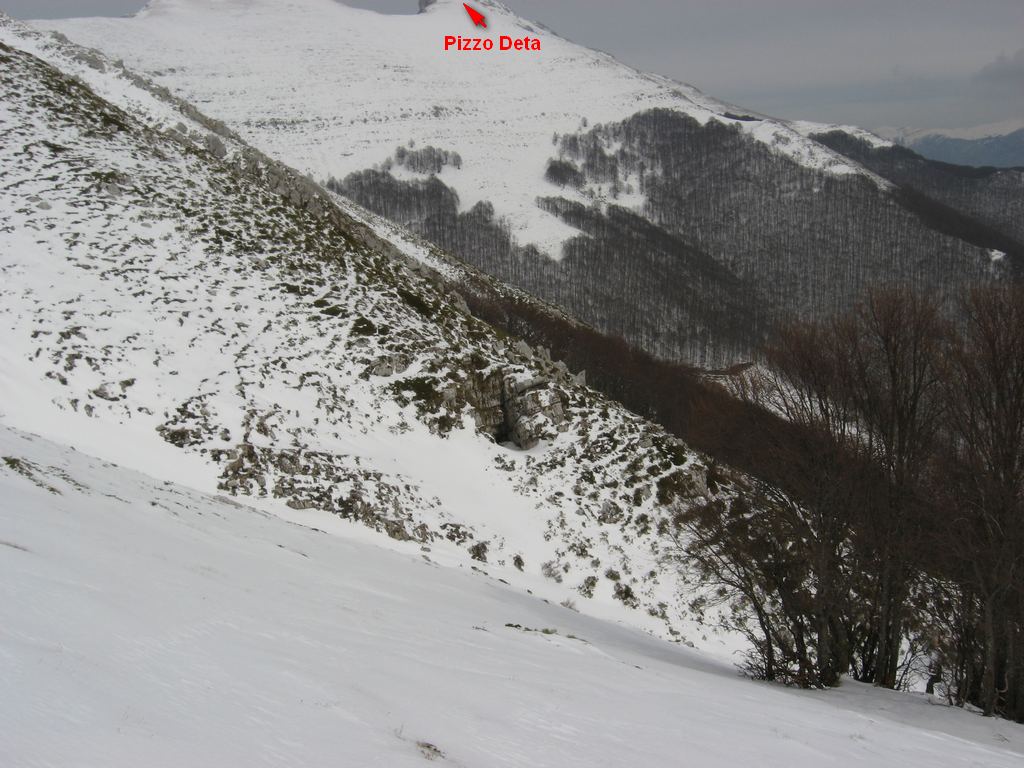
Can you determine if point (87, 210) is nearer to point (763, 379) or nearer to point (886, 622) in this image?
point (763, 379)

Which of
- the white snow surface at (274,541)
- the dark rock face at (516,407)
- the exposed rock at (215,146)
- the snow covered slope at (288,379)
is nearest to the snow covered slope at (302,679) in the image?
the white snow surface at (274,541)

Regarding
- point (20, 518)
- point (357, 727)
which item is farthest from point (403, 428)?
point (357, 727)

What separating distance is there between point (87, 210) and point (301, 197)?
56.3 ft

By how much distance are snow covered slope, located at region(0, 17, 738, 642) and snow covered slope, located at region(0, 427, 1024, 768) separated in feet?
20.7

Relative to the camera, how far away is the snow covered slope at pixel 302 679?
371cm

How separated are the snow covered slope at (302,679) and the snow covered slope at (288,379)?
249 inches

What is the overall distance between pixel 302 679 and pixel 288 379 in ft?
60.4

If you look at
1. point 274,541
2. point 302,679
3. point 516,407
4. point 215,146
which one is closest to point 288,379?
point 516,407

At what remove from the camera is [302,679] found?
511 cm

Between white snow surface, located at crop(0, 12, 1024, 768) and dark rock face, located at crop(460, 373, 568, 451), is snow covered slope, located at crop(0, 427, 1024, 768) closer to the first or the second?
white snow surface, located at crop(0, 12, 1024, 768)

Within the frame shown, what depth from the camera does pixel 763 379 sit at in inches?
615

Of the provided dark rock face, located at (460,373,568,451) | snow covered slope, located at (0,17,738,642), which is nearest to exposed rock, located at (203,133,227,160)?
snow covered slope, located at (0,17,738,642)

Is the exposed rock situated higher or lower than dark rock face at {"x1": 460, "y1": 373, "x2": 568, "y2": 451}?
higher

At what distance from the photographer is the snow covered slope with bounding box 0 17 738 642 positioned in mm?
18359
